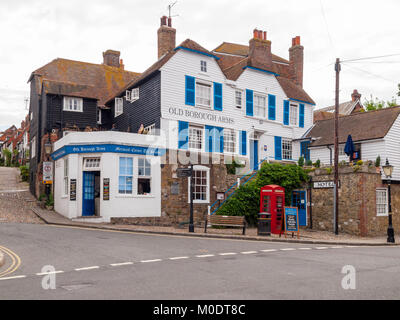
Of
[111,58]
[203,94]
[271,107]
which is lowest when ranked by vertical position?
[271,107]

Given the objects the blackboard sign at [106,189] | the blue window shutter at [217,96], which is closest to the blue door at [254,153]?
the blue window shutter at [217,96]

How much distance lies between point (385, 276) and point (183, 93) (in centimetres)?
1831

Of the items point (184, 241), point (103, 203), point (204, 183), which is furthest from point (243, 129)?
point (184, 241)

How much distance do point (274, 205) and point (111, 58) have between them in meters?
23.6

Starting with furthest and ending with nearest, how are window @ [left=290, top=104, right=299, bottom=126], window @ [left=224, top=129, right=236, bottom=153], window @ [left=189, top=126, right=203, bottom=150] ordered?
window @ [left=290, top=104, right=299, bottom=126] < window @ [left=224, top=129, right=236, bottom=153] < window @ [left=189, top=126, right=203, bottom=150]

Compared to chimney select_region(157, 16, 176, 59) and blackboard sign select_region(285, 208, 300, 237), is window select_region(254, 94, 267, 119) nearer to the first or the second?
chimney select_region(157, 16, 176, 59)

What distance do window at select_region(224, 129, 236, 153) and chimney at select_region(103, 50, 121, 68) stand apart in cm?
1545

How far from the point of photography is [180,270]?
973 cm

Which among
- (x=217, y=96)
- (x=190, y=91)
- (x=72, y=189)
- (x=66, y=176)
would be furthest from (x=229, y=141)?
(x=72, y=189)

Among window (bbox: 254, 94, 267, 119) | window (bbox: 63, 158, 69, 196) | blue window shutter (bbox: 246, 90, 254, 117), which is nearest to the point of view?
window (bbox: 63, 158, 69, 196)

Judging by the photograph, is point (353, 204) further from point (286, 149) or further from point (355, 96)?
point (355, 96)

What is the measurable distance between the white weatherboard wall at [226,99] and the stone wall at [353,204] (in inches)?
245

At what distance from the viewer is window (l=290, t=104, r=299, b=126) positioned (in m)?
31.5

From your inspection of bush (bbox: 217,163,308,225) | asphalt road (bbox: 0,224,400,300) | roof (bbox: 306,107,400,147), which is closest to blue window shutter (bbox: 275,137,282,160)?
roof (bbox: 306,107,400,147)
